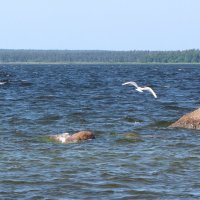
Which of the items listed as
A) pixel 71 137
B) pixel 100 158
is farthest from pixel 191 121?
pixel 100 158

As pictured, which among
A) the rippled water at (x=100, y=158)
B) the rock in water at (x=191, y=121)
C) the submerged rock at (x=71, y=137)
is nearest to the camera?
the rippled water at (x=100, y=158)

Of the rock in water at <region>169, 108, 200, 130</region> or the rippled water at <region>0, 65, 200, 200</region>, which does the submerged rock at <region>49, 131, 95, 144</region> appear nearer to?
the rippled water at <region>0, 65, 200, 200</region>

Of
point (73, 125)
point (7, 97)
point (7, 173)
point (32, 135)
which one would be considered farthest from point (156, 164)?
point (7, 97)

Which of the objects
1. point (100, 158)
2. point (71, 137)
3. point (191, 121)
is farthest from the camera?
point (191, 121)

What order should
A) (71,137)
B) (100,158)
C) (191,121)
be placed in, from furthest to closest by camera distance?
(191,121), (71,137), (100,158)

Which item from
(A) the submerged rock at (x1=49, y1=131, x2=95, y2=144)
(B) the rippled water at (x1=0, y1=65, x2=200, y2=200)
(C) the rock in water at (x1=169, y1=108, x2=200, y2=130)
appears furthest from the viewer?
(C) the rock in water at (x1=169, y1=108, x2=200, y2=130)

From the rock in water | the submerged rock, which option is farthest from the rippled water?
the rock in water

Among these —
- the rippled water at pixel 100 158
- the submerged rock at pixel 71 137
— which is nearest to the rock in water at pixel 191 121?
the rippled water at pixel 100 158

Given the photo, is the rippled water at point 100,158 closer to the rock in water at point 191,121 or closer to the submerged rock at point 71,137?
the submerged rock at point 71,137

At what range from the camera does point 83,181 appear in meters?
15.9

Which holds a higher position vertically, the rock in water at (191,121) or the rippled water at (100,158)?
the rock in water at (191,121)

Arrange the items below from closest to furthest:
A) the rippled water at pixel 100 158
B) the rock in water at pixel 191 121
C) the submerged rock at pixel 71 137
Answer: the rippled water at pixel 100 158 → the submerged rock at pixel 71 137 → the rock in water at pixel 191 121

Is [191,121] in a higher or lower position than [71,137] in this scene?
higher

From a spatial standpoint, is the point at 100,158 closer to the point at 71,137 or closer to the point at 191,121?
the point at 71,137
